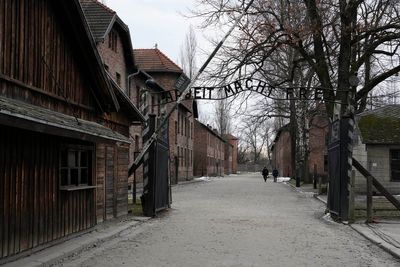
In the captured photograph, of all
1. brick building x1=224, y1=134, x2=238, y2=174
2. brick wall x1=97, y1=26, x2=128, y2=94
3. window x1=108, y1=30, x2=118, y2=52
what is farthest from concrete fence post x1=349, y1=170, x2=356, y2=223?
brick building x1=224, y1=134, x2=238, y2=174

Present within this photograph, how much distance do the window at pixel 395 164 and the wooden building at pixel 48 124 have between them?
2052cm

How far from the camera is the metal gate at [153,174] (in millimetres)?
18422

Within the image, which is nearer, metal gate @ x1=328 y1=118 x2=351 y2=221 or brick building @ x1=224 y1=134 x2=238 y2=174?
metal gate @ x1=328 y1=118 x2=351 y2=221

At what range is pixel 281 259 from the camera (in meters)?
10.4

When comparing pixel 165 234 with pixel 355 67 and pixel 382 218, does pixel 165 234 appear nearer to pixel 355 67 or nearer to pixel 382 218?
pixel 382 218

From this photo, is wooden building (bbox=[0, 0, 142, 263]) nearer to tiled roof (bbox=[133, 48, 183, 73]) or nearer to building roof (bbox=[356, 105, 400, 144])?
building roof (bbox=[356, 105, 400, 144])

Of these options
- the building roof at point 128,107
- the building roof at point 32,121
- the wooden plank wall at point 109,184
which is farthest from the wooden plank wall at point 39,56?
the wooden plank wall at point 109,184

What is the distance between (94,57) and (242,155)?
138373 mm

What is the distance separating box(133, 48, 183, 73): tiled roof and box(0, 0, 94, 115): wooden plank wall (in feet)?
119

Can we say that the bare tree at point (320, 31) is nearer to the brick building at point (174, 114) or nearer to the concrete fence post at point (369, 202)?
the concrete fence post at point (369, 202)

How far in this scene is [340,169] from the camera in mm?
17438

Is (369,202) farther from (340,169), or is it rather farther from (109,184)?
(109,184)

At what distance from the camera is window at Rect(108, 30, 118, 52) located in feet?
103

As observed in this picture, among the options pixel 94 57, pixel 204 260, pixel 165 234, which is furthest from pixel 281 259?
pixel 94 57
